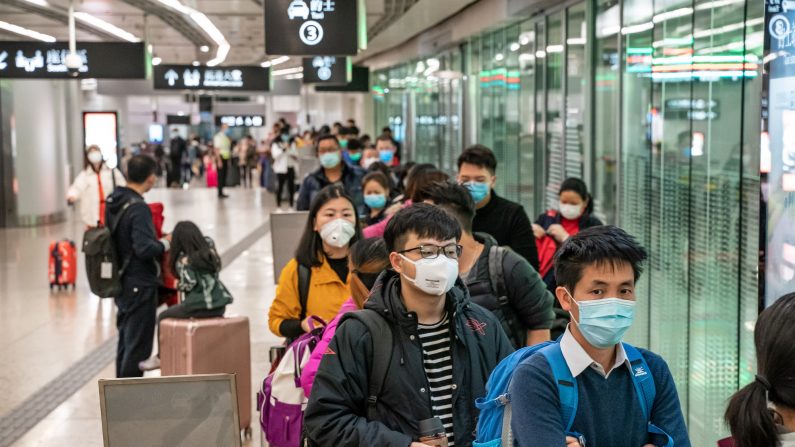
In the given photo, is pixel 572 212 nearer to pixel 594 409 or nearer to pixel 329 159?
pixel 329 159

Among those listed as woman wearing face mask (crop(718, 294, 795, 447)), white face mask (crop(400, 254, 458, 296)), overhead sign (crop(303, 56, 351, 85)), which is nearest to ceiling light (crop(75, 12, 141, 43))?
overhead sign (crop(303, 56, 351, 85))

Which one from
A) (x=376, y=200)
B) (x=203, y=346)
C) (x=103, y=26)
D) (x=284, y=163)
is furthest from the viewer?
(x=284, y=163)

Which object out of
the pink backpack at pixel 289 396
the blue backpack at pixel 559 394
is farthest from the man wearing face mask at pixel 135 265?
the blue backpack at pixel 559 394

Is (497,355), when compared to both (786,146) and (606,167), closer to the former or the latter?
(786,146)

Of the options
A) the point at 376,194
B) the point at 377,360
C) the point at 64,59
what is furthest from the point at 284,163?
the point at 377,360

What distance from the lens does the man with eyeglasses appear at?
3.34 m

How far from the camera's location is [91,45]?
54.1ft

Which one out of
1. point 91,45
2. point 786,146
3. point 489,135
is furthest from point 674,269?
point 91,45

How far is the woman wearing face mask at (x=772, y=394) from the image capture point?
2.18m

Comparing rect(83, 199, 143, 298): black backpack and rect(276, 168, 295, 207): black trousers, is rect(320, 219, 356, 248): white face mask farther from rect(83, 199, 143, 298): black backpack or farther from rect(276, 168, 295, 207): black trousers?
rect(276, 168, 295, 207): black trousers

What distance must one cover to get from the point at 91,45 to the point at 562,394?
1500 cm

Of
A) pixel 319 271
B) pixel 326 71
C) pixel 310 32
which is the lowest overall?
pixel 319 271

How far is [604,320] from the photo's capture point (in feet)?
8.80

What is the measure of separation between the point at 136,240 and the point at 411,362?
4.88 metres
